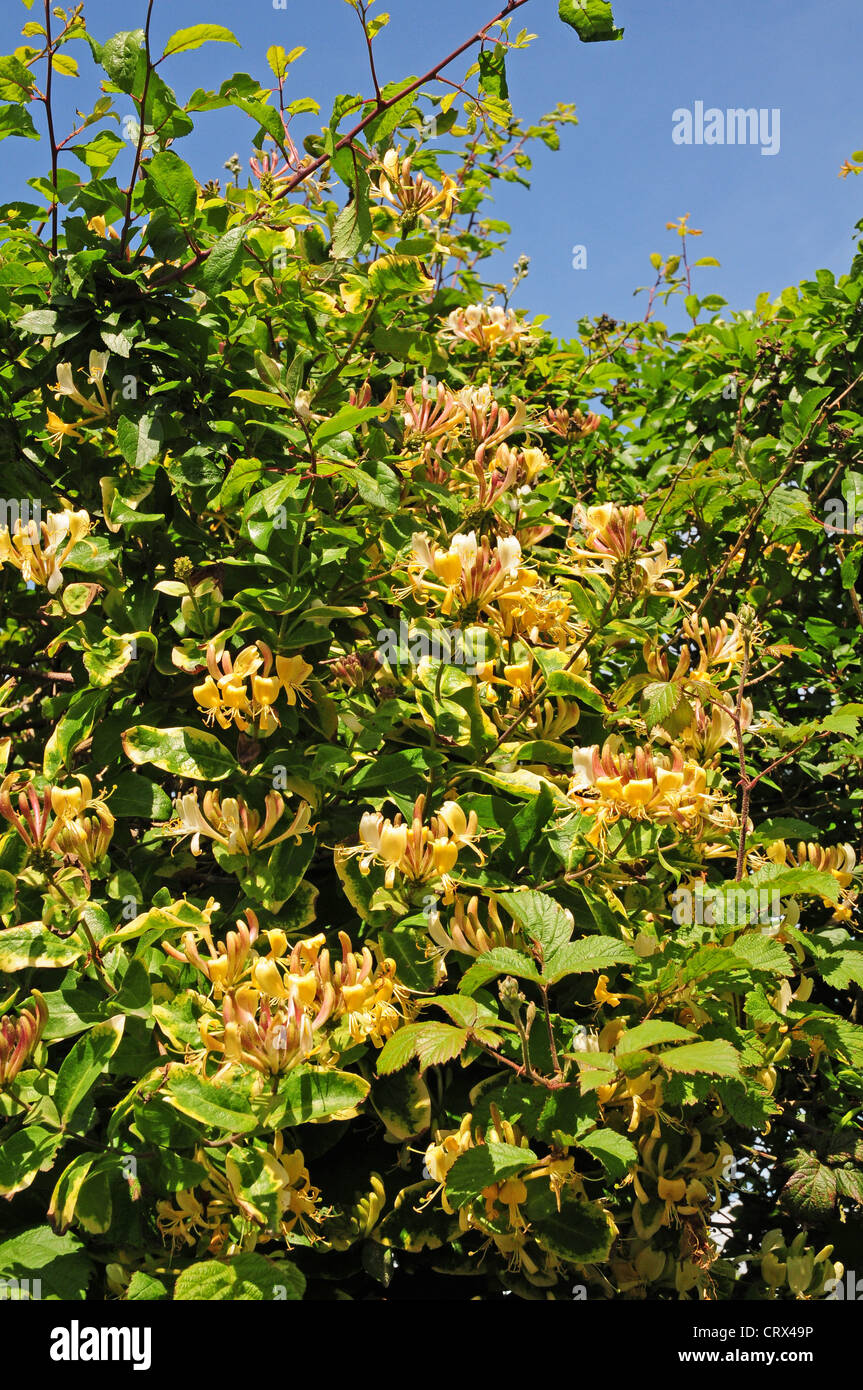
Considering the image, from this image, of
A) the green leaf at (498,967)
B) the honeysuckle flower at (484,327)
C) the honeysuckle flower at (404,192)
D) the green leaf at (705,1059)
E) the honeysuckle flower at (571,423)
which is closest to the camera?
the green leaf at (705,1059)

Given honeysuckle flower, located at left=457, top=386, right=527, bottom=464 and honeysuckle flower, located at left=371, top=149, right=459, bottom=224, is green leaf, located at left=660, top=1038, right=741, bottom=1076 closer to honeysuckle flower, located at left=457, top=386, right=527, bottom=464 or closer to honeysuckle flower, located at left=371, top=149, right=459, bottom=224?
honeysuckle flower, located at left=457, top=386, right=527, bottom=464

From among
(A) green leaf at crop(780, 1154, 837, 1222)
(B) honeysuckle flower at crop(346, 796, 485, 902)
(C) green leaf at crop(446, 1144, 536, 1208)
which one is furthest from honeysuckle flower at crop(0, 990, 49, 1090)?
(A) green leaf at crop(780, 1154, 837, 1222)

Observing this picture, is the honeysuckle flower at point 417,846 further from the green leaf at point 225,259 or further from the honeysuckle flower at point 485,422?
the green leaf at point 225,259

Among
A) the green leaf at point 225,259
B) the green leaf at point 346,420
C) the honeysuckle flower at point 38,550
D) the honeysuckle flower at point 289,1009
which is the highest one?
the green leaf at point 225,259

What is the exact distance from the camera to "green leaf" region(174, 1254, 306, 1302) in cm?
115

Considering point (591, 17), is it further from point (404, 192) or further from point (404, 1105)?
point (404, 1105)

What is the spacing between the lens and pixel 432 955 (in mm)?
1374

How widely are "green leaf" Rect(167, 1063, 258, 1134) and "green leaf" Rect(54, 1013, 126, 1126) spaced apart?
0.14 meters

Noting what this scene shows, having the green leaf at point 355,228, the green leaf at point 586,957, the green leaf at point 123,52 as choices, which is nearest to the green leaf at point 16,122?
the green leaf at point 123,52

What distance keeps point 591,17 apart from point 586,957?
119 cm

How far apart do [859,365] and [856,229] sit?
1.78 feet

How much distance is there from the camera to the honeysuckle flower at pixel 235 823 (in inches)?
54.9

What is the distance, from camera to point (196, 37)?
5.10 feet

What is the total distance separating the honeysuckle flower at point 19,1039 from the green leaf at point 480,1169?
0.53m
